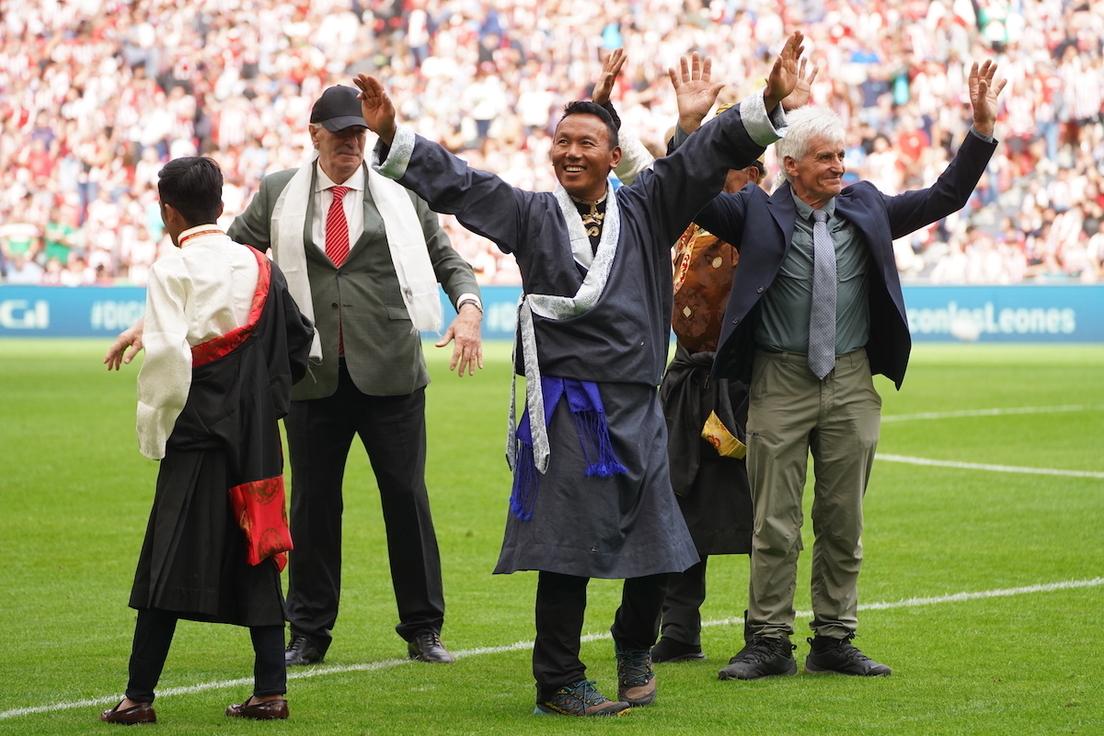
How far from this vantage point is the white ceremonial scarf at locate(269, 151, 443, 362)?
18.3 ft

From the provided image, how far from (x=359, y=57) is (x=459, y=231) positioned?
6.58 m

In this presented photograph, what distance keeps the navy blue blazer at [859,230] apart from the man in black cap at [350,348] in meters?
1.04

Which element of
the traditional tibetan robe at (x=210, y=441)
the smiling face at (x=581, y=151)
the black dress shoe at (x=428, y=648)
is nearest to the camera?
the traditional tibetan robe at (x=210, y=441)

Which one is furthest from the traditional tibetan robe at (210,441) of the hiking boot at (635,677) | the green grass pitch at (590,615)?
the hiking boot at (635,677)

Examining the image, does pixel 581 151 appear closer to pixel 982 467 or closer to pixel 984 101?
pixel 984 101

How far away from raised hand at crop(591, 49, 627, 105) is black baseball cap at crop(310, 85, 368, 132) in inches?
41.7

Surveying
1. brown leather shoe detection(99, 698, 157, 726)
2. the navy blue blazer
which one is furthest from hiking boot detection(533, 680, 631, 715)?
the navy blue blazer

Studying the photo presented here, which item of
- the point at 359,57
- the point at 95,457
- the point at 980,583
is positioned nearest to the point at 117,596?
the point at 980,583

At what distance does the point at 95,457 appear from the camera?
464 inches

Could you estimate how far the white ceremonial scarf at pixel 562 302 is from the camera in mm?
4469

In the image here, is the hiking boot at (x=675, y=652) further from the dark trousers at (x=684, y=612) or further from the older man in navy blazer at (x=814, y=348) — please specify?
the older man in navy blazer at (x=814, y=348)

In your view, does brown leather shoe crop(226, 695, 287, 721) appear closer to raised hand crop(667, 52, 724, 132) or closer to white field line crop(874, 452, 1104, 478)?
raised hand crop(667, 52, 724, 132)

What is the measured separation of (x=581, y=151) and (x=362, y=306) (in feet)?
4.72

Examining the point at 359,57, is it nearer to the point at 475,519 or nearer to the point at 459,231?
the point at 459,231
